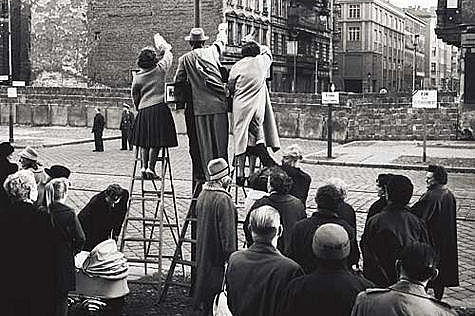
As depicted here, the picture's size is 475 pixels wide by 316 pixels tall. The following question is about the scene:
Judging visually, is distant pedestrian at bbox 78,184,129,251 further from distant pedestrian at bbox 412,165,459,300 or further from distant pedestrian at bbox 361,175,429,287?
distant pedestrian at bbox 412,165,459,300

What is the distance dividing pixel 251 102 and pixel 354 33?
3455 inches

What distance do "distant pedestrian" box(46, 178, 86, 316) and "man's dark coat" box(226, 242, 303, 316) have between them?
1.53 meters

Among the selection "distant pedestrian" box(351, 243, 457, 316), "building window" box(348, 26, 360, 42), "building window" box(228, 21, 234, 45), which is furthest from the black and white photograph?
"building window" box(348, 26, 360, 42)

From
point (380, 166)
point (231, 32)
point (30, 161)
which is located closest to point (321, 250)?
point (30, 161)

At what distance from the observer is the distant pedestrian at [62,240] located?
6582 mm

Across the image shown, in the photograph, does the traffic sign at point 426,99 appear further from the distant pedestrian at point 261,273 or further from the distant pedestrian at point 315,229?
the distant pedestrian at point 261,273

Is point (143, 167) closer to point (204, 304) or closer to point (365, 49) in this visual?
point (204, 304)

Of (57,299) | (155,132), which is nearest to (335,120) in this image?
(155,132)

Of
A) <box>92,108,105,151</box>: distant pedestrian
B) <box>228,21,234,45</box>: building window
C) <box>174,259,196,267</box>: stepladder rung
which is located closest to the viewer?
<box>174,259,196,267</box>: stepladder rung

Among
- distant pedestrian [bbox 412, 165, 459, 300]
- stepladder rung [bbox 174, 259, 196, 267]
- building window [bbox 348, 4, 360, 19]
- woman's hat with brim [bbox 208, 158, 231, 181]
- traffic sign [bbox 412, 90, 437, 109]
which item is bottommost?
stepladder rung [bbox 174, 259, 196, 267]

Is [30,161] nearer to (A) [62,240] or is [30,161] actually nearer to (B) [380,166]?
(A) [62,240]

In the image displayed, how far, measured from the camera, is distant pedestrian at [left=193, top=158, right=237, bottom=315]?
7.81 meters

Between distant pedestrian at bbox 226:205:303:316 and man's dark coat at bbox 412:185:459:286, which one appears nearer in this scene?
distant pedestrian at bbox 226:205:303:316

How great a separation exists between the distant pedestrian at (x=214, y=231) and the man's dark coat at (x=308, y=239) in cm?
127
